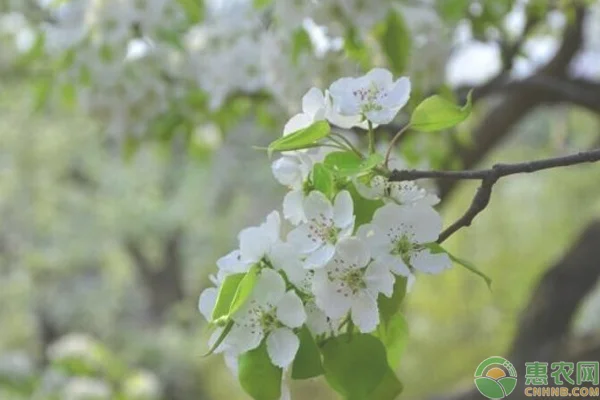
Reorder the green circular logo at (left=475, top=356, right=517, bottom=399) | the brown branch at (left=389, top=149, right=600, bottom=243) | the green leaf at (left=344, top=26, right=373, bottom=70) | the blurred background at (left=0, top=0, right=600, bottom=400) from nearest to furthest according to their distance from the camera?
the brown branch at (left=389, top=149, right=600, bottom=243) → the green circular logo at (left=475, top=356, right=517, bottom=399) → the green leaf at (left=344, top=26, right=373, bottom=70) → the blurred background at (left=0, top=0, right=600, bottom=400)

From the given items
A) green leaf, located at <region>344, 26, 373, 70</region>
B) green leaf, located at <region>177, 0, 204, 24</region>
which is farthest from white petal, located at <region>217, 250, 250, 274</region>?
green leaf, located at <region>177, 0, 204, 24</region>

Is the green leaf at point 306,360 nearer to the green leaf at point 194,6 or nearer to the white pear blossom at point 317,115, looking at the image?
the white pear blossom at point 317,115

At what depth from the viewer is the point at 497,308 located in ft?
11.2

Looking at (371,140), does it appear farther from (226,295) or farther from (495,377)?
(495,377)

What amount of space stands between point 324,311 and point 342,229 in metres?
0.04

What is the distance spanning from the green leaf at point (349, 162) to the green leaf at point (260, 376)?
0.10 metres

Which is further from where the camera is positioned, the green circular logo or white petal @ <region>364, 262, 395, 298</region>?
the green circular logo

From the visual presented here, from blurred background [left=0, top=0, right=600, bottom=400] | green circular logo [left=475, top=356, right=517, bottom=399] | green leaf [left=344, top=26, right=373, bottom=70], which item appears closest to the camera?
green circular logo [left=475, top=356, right=517, bottom=399]

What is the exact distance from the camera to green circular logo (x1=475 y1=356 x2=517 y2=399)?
0.68 m

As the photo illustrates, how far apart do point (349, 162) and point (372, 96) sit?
0.05 metres

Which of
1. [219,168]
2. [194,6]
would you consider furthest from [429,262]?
[219,168]

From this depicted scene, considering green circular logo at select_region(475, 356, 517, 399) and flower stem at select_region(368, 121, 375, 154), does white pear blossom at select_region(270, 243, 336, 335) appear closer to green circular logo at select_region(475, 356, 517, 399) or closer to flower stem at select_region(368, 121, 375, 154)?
flower stem at select_region(368, 121, 375, 154)

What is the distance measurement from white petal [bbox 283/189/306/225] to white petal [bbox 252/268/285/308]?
0.04 meters

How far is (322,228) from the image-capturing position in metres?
0.49
